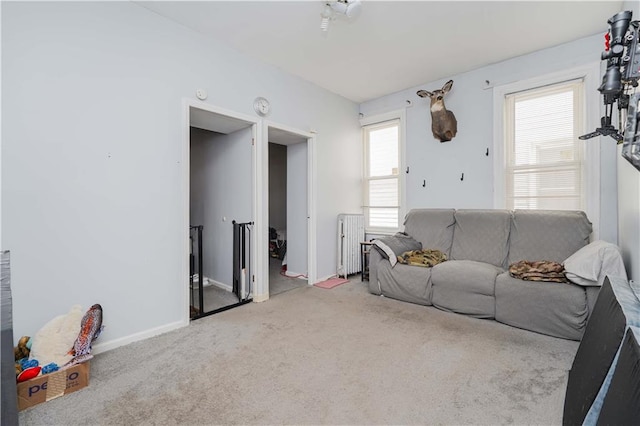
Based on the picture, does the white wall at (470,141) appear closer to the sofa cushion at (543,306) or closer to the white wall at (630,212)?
the white wall at (630,212)

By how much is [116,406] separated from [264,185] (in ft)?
7.41

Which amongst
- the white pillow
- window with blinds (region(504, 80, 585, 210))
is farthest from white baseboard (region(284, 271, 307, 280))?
the white pillow

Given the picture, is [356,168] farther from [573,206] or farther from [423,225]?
[573,206]

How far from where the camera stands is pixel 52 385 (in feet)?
5.33

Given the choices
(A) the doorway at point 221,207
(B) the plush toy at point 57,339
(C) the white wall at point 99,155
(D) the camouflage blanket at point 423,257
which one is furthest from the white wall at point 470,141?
(B) the plush toy at point 57,339

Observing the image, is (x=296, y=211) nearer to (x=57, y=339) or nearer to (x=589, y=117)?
(x=57, y=339)

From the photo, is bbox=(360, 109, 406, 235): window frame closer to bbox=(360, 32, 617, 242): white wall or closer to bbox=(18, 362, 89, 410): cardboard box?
bbox=(360, 32, 617, 242): white wall

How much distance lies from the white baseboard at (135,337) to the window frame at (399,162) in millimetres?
2983

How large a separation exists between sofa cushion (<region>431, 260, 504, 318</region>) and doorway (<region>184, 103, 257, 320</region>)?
81.7 inches

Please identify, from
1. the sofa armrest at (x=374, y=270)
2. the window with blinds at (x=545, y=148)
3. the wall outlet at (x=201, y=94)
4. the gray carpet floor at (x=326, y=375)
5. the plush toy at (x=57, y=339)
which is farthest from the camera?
the sofa armrest at (x=374, y=270)

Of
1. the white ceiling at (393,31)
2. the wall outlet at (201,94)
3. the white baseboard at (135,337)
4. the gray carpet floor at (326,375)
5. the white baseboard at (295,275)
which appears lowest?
the gray carpet floor at (326,375)

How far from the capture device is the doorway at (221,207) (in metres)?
3.03

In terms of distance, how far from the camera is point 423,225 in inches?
147

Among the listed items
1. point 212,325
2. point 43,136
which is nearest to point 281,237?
point 212,325
